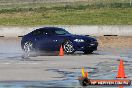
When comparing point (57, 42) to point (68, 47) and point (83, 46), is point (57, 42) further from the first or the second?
point (83, 46)

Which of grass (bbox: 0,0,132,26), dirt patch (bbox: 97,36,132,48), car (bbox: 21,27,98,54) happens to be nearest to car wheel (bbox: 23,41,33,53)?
car (bbox: 21,27,98,54)

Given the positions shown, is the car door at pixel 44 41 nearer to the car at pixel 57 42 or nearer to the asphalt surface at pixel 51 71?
the car at pixel 57 42

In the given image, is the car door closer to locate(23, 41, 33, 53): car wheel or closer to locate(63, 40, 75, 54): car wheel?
locate(23, 41, 33, 53): car wheel

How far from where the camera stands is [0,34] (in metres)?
42.2

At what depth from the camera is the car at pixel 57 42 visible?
28.6m

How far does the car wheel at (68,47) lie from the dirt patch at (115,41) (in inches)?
321

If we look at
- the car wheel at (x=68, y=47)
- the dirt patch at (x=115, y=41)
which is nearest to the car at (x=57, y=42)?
the car wheel at (x=68, y=47)

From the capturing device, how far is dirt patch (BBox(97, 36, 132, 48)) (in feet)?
120

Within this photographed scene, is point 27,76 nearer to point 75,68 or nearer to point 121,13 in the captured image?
point 75,68

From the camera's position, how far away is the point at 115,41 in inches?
1511

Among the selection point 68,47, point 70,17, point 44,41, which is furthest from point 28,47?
point 70,17

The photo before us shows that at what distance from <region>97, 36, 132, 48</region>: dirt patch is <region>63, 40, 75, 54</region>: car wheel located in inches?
321

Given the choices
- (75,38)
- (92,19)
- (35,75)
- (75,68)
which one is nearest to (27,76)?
(35,75)

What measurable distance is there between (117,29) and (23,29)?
706cm
